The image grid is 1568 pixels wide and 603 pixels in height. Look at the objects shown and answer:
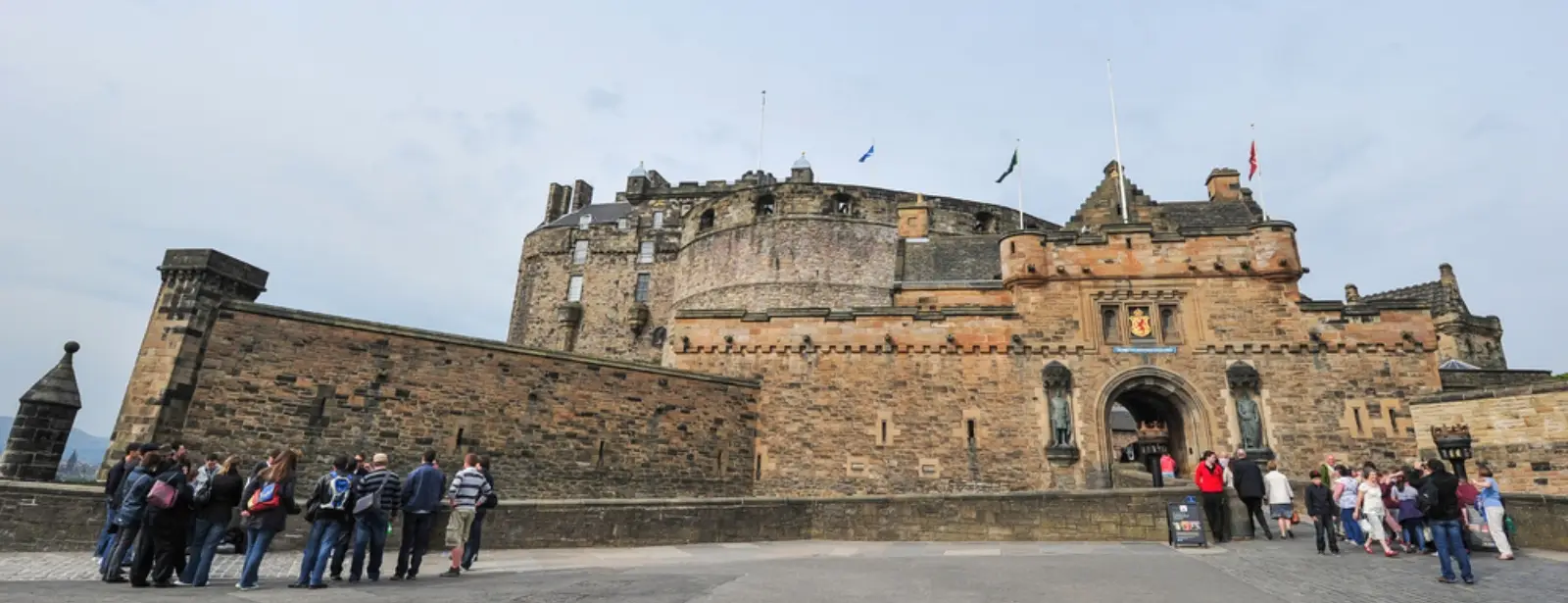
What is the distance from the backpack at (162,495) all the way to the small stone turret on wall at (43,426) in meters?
6.16

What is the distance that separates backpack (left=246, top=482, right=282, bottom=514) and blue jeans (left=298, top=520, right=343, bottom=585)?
1.27 ft

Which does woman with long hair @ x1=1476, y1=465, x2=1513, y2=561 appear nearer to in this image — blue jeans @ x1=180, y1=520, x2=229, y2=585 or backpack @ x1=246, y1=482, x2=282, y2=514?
backpack @ x1=246, y1=482, x2=282, y2=514

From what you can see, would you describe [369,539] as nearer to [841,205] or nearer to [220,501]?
[220,501]

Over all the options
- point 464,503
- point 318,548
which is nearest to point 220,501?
point 318,548

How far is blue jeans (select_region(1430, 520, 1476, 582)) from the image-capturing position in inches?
263

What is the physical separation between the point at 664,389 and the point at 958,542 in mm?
8252

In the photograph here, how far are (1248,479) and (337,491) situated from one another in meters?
10.9

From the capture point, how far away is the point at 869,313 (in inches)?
739

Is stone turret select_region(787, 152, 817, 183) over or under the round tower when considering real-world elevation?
over

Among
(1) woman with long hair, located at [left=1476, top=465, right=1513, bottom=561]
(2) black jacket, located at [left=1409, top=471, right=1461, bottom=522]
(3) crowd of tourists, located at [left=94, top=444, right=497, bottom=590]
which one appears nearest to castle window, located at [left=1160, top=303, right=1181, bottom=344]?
(1) woman with long hair, located at [left=1476, top=465, right=1513, bottom=561]

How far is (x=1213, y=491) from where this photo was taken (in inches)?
386

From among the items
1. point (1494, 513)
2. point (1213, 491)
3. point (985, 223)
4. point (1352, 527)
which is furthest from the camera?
point (985, 223)

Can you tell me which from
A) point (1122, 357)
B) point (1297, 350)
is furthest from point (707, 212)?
point (1297, 350)

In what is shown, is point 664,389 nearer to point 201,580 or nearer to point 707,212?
point 201,580
